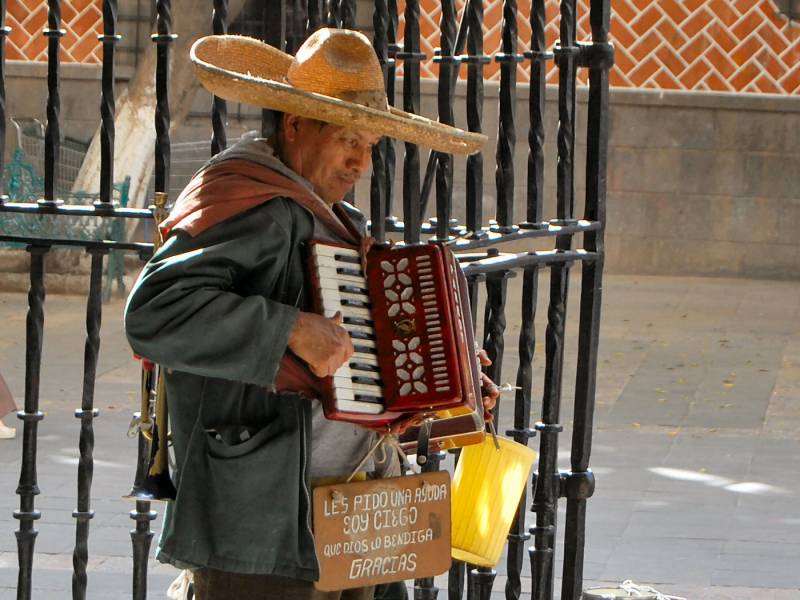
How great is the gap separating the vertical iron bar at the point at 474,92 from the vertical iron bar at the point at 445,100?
56 millimetres

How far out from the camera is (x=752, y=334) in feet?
40.4

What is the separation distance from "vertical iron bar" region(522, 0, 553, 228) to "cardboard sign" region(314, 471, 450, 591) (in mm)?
1212

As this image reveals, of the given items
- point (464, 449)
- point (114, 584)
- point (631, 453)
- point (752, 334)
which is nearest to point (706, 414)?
point (631, 453)

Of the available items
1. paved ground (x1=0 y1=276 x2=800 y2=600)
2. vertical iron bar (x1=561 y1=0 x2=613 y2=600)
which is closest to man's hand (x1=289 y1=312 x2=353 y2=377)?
vertical iron bar (x1=561 y1=0 x2=613 y2=600)

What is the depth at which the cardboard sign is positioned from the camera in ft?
9.78

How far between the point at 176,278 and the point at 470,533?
3.65 feet

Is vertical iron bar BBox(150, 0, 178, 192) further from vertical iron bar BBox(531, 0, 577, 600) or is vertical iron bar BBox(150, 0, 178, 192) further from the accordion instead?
vertical iron bar BBox(531, 0, 577, 600)

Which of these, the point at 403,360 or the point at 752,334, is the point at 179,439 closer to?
the point at 403,360

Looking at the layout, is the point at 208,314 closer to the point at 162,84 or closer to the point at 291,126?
the point at 291,126

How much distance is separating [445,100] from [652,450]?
4.67 meters

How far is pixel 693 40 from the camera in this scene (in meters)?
15.4

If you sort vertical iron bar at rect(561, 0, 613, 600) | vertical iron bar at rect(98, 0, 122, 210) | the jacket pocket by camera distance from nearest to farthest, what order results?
the jacket pocket → vertical iron bar at rect(98, 0, 122, 210) → vertical iron bar at rect(561, 0, 613, 600)

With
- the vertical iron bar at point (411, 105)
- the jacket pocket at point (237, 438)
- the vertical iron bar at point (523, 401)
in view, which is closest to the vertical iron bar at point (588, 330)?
the vertical iron bar at point (523, 401)

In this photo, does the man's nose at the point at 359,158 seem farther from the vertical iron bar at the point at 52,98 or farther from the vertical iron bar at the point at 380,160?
the vertical iron bar at the point at 52,98
